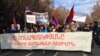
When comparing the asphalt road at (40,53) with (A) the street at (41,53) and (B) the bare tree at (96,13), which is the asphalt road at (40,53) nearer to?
(A) the street at (41,53)

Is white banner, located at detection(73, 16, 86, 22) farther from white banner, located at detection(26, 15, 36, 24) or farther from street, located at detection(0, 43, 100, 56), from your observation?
street, located at detection(0, 43, 100, 56)

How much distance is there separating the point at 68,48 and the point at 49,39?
1399 mm

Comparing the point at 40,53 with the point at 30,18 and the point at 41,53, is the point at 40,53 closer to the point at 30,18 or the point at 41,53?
the point at 41,53

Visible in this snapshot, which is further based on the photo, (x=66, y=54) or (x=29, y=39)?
(x=29, y=39)

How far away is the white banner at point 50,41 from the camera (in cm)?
2234

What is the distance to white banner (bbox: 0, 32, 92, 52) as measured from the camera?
73.3 feet

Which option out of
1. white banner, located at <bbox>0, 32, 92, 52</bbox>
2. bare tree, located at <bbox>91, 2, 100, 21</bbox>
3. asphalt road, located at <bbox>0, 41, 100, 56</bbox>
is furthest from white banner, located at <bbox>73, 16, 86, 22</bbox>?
bare tree, located at <bbox>91, 2, 100, 21</bbox>

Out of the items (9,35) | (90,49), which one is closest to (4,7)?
(9,35)

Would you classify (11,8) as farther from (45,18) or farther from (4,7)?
(45,18)

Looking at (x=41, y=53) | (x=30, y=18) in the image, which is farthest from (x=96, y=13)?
(x=41, y=53)

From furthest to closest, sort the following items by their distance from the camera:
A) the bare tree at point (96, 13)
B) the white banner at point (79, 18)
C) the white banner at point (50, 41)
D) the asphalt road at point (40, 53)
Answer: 1. the bare tree at point (96, 13)
2. the white banner at point (79, 18)
3. the white banner at point (50, 41)
4. the asphalt road at point (40, 53)

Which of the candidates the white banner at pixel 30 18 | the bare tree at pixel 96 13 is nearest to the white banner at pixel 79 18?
the white banner at pixel 30 18

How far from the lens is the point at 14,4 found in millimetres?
52219

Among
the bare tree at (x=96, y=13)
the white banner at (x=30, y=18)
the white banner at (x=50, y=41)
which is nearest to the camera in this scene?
the white banner at (x=50, y=41)
